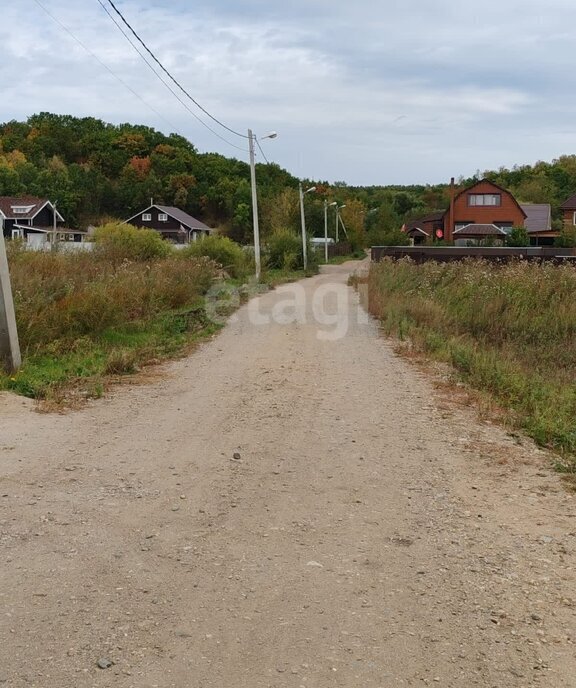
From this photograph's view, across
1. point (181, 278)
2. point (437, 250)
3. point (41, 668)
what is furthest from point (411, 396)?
point (437, 250)

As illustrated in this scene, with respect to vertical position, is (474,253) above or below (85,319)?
above

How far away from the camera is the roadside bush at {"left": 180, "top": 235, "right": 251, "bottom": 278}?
3100 centimetres

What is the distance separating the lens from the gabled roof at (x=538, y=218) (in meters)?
64.8

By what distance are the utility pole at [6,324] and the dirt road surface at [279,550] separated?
3.62ft

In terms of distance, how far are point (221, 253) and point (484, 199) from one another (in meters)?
39.5

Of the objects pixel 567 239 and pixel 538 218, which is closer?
pixel 567 239

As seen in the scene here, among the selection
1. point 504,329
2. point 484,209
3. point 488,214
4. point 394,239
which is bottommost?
point 504,329

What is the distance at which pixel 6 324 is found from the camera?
8.89 metres

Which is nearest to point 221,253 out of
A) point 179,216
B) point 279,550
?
point 279,550

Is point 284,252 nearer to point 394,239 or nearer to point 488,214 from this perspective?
point 394,239

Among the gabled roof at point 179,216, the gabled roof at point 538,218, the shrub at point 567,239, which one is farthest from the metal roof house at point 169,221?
the shrub at point 567,239

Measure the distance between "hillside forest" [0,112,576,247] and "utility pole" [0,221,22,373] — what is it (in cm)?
3786

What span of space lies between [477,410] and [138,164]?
169ft

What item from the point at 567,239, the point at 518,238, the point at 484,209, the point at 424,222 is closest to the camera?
the point at 518,238
